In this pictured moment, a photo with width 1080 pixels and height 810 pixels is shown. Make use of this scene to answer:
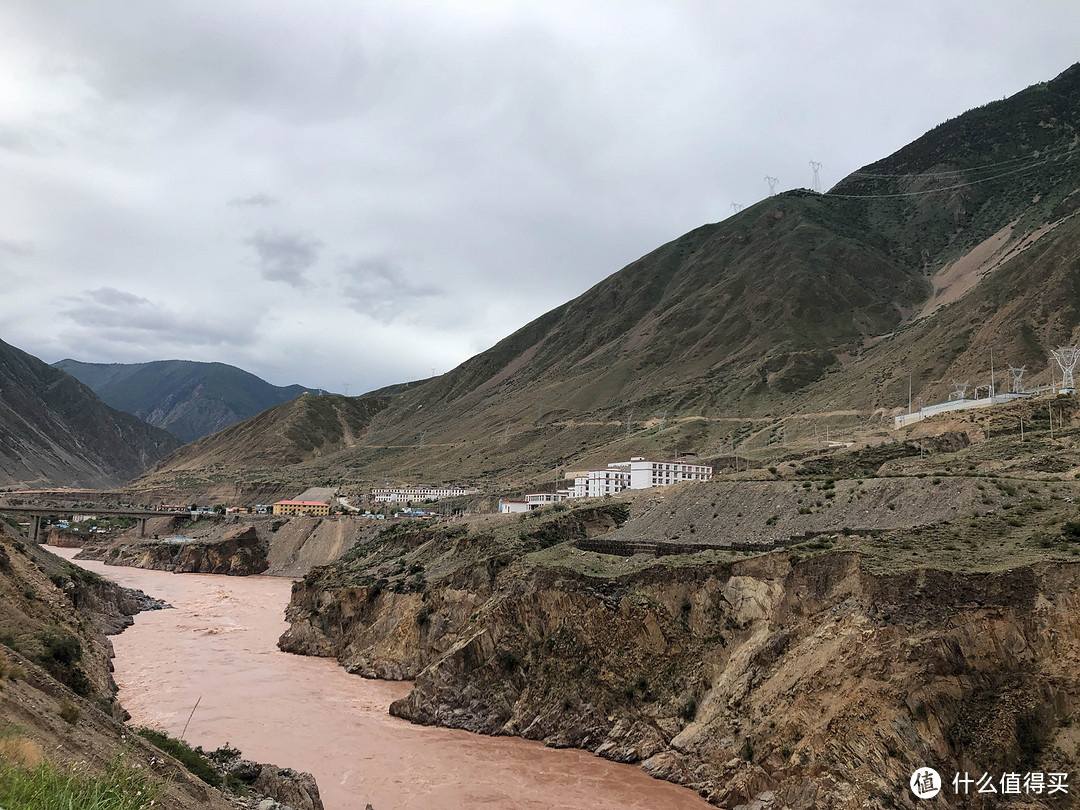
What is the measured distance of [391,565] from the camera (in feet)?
204

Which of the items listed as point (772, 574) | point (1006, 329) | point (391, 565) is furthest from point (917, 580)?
point (1006, 329)

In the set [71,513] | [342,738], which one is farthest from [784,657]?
[71,513]

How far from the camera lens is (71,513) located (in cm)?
12662

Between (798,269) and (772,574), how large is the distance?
15645 centimetres

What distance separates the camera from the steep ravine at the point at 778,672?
80.2ft

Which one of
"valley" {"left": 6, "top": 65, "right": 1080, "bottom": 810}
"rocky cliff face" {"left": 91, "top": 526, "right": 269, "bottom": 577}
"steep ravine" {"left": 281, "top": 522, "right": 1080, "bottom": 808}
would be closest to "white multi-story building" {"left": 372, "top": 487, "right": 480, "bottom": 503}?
"rocky cliff face" {"left": 91, "top": 526, "right": 269, "bottom": 577}

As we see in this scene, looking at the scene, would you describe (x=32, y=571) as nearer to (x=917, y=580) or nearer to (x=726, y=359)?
(x=917, y=580)

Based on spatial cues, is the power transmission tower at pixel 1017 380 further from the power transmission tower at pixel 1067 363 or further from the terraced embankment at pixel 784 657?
the terraced embankment at pixel 784 657

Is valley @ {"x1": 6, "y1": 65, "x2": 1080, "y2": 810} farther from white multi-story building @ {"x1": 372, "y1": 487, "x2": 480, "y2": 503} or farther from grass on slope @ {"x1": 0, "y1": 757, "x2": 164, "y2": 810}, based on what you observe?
white multi-story building @ {"x1": 372, "y1": 487, "x2": 480, "y2": 503}

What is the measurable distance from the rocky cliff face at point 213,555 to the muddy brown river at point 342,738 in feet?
159

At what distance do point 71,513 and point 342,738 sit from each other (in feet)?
367

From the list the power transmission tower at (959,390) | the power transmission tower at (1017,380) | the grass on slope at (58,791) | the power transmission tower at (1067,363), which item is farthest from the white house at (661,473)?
the grass on slope at (58,791)

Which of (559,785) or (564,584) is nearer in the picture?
(559,785)

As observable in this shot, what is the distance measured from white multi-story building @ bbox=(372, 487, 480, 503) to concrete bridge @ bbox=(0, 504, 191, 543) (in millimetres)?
32356
